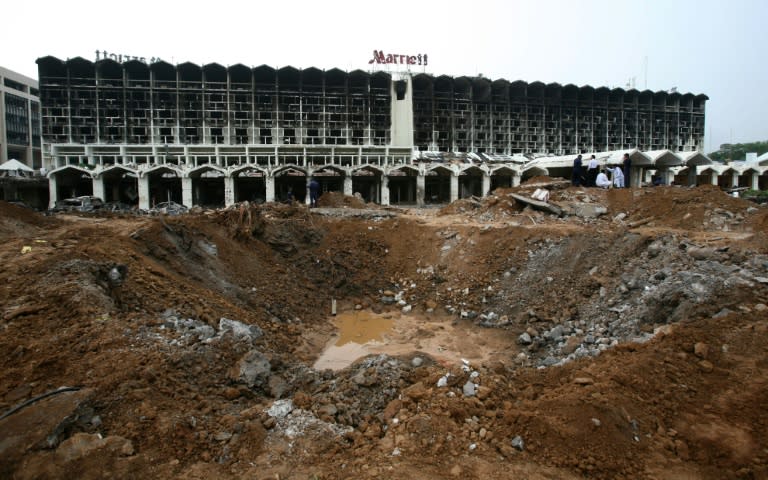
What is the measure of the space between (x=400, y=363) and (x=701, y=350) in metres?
4.58

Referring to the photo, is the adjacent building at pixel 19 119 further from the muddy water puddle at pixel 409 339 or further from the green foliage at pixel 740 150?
the green foliage at pixel 740 150

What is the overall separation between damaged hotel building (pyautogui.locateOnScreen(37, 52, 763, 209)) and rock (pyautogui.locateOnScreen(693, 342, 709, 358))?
29.1 metres

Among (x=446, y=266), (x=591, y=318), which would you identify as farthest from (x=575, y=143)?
(x=591, y=318)

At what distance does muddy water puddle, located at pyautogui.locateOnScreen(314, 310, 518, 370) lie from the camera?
1132cm

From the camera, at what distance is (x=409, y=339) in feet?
41.1

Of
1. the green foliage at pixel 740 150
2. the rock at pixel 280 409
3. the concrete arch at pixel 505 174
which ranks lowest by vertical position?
the rock at pixel 280 409

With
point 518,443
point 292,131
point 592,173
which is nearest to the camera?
point 518,443

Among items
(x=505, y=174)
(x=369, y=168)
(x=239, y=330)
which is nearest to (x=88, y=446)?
(x=239, y=330)

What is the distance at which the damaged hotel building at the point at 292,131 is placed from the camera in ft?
124

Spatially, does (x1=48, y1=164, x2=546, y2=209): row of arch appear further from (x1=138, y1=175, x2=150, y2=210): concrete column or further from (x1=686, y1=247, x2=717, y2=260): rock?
(x1=686, y1=247, x2=717, y2=260): rock

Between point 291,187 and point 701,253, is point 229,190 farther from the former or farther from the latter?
point 701,253

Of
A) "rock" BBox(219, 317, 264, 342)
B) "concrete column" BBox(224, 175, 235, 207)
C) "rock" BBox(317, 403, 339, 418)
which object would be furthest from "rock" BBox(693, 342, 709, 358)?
"concrete column" BBox(224, 175, 235, 207)

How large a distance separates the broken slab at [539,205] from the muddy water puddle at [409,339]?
686cm

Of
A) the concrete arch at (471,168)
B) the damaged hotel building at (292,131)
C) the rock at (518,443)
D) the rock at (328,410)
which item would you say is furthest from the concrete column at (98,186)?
the rock at (518,443)
